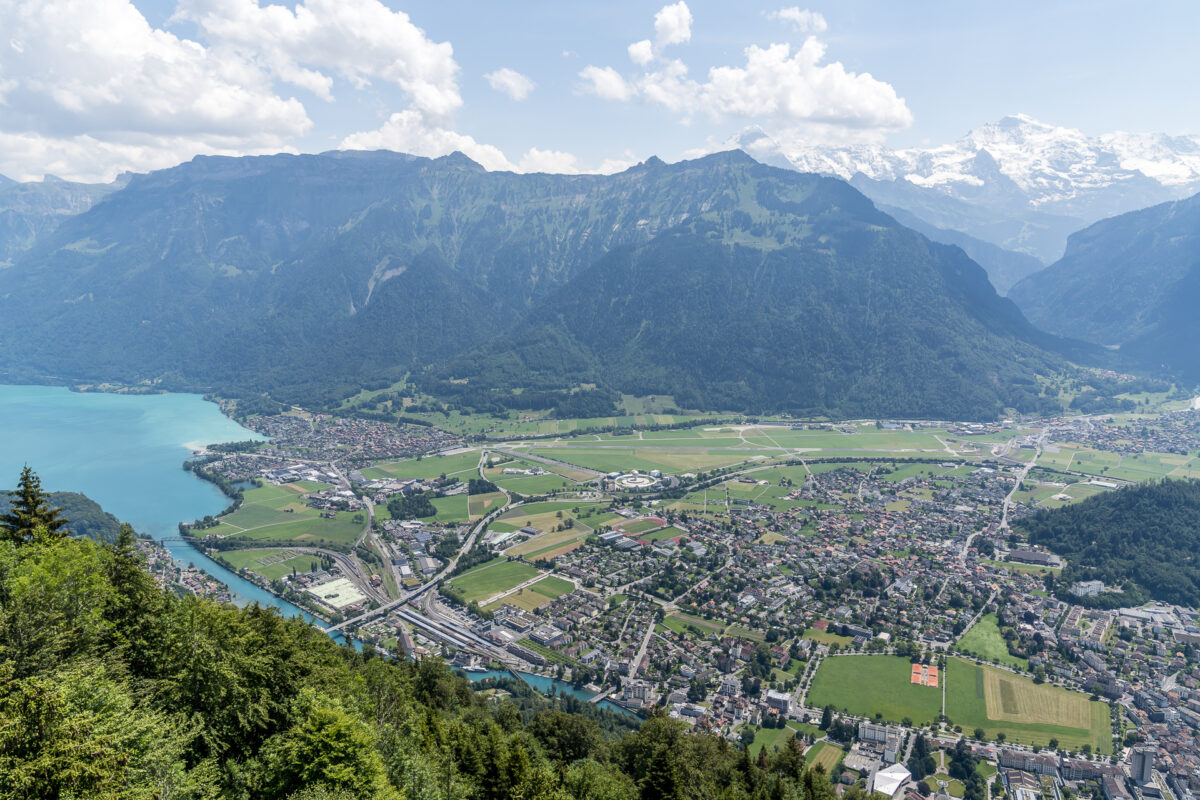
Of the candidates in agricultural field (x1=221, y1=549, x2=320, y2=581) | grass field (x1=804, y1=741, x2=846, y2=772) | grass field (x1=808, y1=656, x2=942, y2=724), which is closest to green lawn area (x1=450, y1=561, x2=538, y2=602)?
agricultural field (x1=221, y1=549, x2=320, y2=581)

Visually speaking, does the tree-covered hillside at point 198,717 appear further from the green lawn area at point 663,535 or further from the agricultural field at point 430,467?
the agricultural field at point 430,467

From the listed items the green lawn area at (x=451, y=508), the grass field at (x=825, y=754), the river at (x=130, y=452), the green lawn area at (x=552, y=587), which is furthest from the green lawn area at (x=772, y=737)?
the green lawn area at (x=451, y=508)

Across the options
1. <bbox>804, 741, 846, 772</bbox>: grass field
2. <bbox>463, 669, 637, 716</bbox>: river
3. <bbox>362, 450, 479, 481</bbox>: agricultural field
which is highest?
<bbox>362, 450, 479, 481</bbox>: agricultural field

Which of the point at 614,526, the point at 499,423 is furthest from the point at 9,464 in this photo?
the point at 614,526

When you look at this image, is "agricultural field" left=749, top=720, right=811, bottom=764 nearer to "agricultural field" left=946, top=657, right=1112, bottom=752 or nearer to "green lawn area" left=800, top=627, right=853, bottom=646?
"agricultural field" left=946, top=657, right=1112, bottom=752

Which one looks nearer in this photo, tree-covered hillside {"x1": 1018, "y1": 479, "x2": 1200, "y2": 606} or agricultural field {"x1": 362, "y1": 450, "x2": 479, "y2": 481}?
tree-covered hillside {"x1": 1018, "y1": 479, "x2": 1200, "y2": 606}

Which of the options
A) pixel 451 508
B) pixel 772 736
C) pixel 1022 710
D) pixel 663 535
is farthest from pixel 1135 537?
pixel 451 508

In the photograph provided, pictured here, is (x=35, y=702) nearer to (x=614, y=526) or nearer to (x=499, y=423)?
(x=614, y=526)
